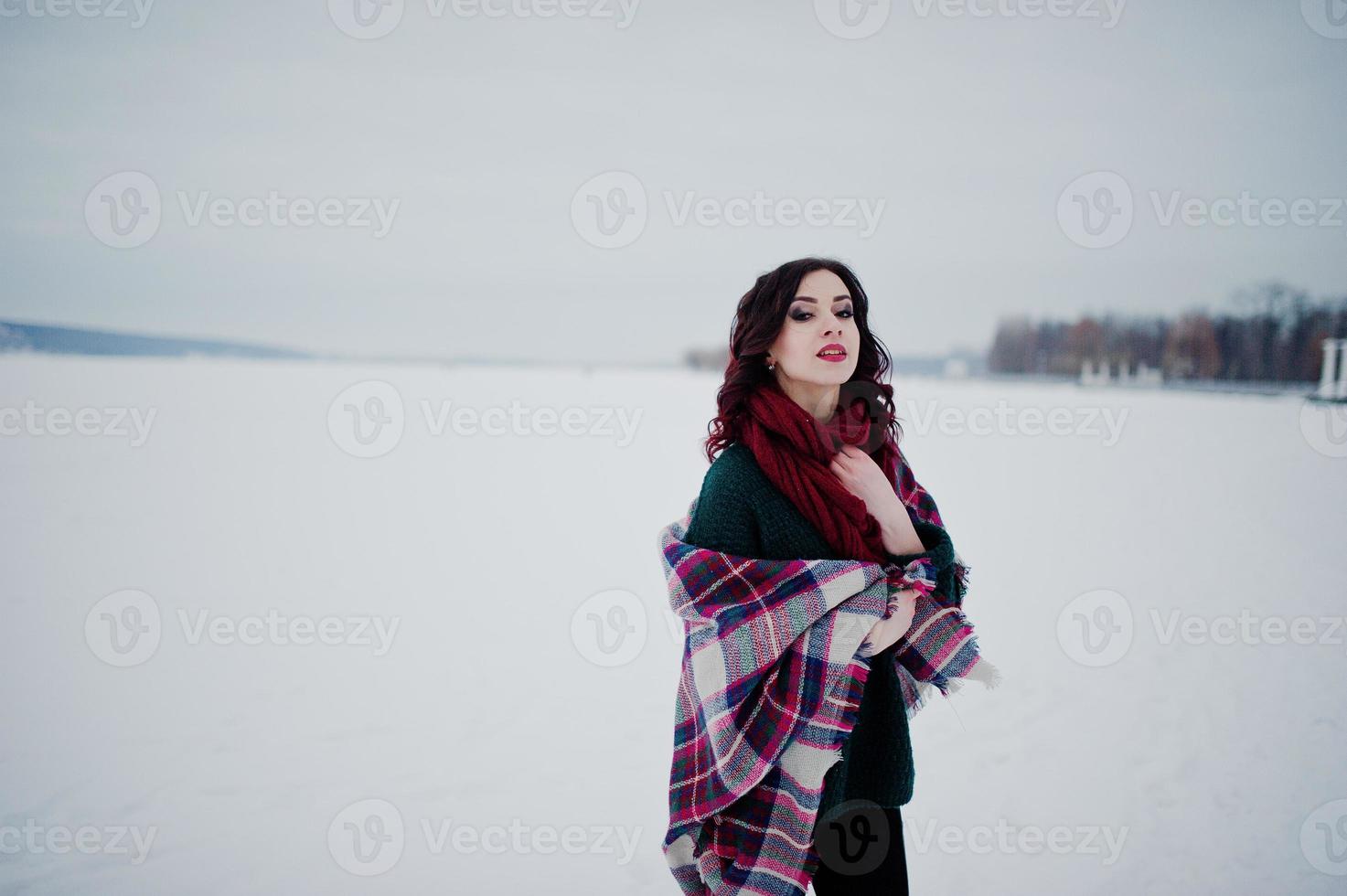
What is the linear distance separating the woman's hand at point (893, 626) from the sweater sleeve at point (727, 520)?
352 mm

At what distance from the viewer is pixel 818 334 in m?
1.78

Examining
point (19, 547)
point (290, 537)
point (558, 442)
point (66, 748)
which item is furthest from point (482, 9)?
point (558, 442)

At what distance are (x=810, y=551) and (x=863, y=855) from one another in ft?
2.74

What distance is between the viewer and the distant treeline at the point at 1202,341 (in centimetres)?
1752

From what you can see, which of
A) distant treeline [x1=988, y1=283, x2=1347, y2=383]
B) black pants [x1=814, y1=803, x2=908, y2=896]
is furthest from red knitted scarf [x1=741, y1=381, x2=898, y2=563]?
distant treeline [x1=988, y1=283, x2=1347, y2=383]

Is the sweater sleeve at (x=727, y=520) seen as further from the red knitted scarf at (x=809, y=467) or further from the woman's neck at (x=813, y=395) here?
the woman's neck at (x=813, y=395)

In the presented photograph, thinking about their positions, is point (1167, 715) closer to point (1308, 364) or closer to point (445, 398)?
point (445, 398)

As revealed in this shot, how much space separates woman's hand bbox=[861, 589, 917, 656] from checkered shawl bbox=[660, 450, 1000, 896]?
2 centimetres

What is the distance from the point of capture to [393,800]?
313 cm

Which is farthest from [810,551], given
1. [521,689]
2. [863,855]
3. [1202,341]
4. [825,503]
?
[1202,341]

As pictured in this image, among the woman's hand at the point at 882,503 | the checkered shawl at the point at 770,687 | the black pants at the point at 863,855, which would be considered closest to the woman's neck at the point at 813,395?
the woman's hand at the point at 882,503

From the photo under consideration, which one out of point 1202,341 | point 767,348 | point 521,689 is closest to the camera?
point 767,348

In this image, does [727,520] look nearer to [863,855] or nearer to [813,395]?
[813,395]

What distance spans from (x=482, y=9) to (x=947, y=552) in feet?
13.2
